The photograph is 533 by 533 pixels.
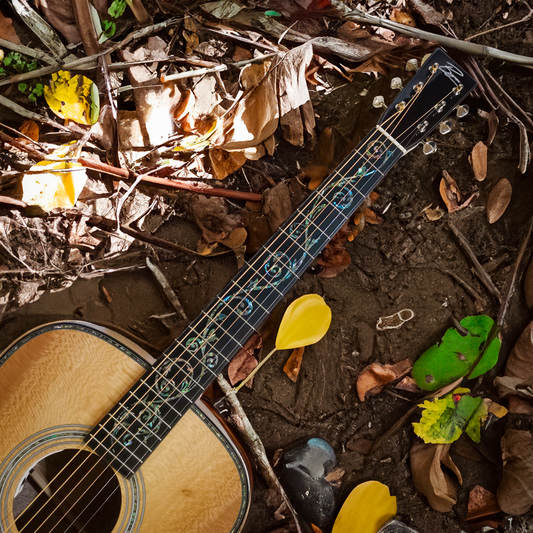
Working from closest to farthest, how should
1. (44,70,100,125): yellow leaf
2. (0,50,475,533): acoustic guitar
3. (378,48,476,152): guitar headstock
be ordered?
(0,50,475,533): acoustic guitar → (378,48,476,152): guitar headstock → (44,70,100,125): yellow leaf

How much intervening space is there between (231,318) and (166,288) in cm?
28

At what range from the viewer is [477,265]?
1.41 m

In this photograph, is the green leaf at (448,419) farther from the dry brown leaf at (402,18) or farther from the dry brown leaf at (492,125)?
the dry brown leaf at (402,18)

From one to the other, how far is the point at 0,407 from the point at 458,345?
133cm

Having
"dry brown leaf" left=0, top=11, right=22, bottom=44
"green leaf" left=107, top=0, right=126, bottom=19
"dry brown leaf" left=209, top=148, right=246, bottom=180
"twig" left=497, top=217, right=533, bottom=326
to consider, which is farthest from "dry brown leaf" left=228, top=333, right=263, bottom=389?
"dry brown leaf" left=0, top=11, right=22, bottom=44

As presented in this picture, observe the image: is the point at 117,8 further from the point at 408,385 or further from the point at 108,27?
the point at 408,385

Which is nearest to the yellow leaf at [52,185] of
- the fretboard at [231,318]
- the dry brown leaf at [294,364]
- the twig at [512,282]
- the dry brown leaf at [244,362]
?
the fretboard at [231,318]

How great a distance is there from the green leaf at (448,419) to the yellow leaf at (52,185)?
1259mm

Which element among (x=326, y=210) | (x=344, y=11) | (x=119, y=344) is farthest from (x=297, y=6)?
(x=119, y=344)

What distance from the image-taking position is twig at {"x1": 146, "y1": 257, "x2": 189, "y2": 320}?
1.36 m

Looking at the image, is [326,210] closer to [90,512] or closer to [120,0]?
[120,0]

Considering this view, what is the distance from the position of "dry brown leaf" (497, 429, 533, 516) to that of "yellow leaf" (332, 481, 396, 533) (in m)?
0.34

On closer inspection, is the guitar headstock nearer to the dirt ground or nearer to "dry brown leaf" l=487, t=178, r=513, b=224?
the dirt ground

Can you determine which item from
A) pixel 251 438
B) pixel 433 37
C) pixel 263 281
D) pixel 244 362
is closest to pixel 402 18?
pixel 433 37
